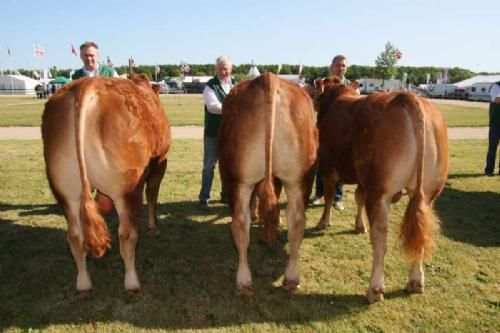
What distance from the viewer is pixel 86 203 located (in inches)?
132

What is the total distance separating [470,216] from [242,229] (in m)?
4.51

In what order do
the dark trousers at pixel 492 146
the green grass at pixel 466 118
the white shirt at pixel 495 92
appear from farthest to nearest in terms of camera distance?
the green grass at pixel 466 118, the dark trousers at pixel 492 146, the white shirt at pixel 495 92

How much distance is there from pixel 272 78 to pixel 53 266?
3.34 meters

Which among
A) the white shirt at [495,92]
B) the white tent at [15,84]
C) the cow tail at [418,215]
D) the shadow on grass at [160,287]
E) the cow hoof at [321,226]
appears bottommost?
the shadow on grass at [160,287]

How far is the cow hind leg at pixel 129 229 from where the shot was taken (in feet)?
12.0

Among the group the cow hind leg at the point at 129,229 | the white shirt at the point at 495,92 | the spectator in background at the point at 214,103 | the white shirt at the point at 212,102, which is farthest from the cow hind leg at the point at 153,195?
the white shirt at the point at 495,92

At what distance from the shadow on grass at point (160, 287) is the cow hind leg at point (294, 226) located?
14cm

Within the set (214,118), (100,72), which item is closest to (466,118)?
(214,118)

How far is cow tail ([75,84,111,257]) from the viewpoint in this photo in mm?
3260

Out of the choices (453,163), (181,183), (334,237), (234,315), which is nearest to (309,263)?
(334,237)

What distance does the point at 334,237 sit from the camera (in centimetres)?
552

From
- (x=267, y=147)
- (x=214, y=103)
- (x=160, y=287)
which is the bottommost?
(x=160, y=287)

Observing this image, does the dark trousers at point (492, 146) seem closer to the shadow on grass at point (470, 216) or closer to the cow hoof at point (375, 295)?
the shadow on grass at point (470, 216)

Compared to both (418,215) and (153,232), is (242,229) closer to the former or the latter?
(418,215)
